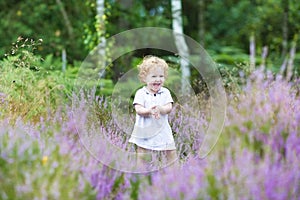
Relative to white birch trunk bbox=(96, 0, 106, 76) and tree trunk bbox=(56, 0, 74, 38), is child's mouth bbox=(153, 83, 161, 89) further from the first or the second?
tree trunk bbox=(56, 0, 74, 38)

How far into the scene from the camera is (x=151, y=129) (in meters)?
3.97

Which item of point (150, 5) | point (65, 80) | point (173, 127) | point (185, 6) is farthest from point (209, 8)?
point (173, 127)

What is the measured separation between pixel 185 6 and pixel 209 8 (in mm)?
1682

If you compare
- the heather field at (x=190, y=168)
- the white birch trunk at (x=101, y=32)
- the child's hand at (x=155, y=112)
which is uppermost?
the white birch trunk at (x=101, y=32)

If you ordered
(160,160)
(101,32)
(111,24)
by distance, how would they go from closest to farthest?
(160,160) → (101,32) → (111,24)

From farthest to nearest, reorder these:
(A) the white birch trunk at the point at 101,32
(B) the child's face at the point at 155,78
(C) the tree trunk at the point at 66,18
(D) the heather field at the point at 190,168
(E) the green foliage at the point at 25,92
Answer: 1. (C) the tree trunk at the point at 66,18
2. (A) the white birch trunk at the point at 101,32
3. (E) the green foliage at the point at 25,92
4. (B) the child's face at the point at 155,78
5. (D) the heather field at the point at 190,168

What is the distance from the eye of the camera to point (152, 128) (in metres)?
3.97

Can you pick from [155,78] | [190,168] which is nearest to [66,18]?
[155,78]

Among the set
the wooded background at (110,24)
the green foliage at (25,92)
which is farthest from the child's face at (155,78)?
the wooded background at (110,24)

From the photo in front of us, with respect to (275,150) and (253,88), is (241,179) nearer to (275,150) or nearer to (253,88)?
(275,150)

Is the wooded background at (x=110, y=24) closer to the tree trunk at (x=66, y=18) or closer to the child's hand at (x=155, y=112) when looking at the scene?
the tree trunk at (x=66, y=18)

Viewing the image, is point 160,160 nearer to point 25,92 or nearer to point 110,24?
point 25,92

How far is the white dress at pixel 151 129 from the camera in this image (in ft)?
13.0

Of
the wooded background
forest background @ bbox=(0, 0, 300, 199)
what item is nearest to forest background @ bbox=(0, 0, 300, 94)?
the wooded background
